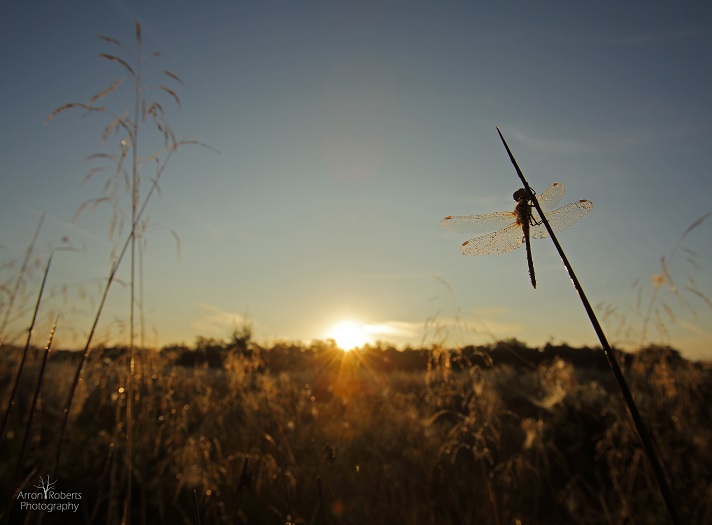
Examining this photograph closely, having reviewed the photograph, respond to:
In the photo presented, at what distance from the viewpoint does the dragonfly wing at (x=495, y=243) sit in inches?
73.5

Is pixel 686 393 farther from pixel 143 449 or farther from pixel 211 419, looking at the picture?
pixel 143 449

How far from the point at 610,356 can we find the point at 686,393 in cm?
584

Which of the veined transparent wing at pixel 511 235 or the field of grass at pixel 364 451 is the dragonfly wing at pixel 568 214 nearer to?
the veined transparent wing at pixel 511 235

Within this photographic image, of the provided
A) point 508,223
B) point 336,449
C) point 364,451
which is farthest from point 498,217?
point 364,451

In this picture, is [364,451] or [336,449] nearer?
[336,449]

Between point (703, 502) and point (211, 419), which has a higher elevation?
point (211, 419)

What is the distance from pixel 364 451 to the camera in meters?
5.17

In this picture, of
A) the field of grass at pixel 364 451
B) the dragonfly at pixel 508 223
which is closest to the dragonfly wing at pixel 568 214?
the dragonfly at pixel 508 223

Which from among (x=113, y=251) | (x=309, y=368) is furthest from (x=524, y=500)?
(x=309, y=368)

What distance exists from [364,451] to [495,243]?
3.96 metres

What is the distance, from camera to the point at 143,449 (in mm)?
3814

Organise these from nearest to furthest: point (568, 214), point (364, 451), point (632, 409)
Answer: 1. point (632, 409)
2. point (568, 214)
3. point (364, 451)

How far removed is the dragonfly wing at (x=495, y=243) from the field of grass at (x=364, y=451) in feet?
3.05

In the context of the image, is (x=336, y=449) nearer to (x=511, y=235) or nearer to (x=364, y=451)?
(x=511, y=235)
